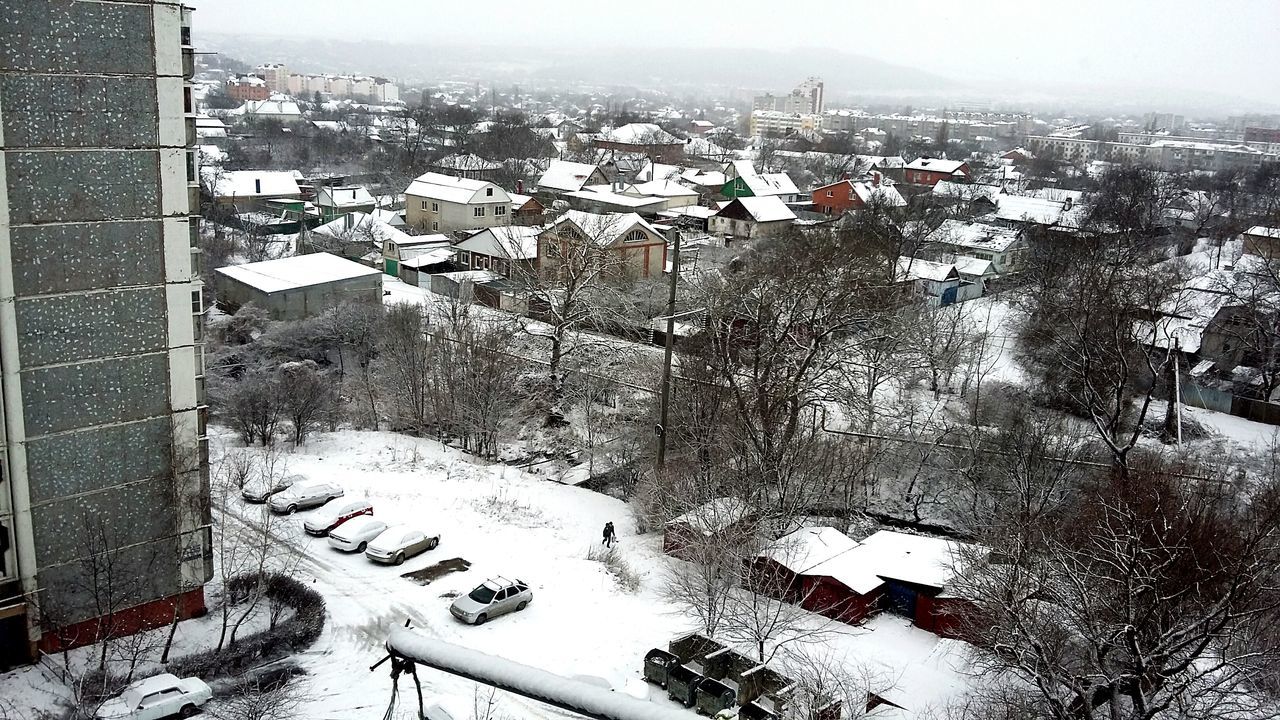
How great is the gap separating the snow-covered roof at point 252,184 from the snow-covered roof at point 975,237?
118 feet

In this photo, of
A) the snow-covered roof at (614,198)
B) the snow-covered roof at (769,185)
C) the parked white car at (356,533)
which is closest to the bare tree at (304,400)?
the parked white car at (356,533)

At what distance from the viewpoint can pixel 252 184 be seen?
53.0m

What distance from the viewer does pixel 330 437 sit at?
71.8 ft

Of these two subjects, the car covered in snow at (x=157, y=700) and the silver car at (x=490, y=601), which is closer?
the car covered in snow at (x=157, y=700)

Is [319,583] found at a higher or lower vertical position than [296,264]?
lower

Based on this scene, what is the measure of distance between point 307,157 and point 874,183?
44674 mm

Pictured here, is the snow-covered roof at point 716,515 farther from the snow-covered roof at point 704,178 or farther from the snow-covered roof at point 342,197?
the snow-covered roof at point 704,178

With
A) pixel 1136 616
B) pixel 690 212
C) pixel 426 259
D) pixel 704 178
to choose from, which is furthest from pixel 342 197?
pixel 1136 616

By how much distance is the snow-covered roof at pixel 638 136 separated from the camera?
89.6 meters

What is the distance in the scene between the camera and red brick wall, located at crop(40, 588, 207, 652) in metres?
11.8

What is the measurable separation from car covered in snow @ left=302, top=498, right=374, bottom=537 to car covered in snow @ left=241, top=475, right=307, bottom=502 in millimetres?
1412

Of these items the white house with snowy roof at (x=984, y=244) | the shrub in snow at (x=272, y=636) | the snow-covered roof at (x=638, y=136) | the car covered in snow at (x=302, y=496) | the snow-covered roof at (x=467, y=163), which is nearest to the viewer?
the shrub in snow at (x=272, y=636)

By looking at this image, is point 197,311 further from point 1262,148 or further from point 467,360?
point 1262,148

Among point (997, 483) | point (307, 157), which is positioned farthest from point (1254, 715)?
point (307, 157)
